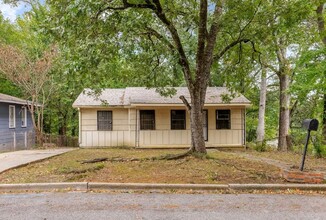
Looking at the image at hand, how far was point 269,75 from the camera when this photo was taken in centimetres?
2209

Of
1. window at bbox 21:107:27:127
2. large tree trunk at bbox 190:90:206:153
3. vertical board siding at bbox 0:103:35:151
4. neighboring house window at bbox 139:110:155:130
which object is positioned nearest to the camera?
large tree trunk at bbox 190:90:206:153

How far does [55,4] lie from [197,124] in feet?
17.7

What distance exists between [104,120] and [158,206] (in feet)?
34.9

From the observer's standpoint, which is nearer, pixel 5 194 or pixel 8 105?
pixel 5 194

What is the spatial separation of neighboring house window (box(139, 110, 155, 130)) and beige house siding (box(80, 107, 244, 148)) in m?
0.18

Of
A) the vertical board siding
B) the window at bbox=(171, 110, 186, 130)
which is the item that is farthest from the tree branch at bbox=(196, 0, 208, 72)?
the vertical board siding

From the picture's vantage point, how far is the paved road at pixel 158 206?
4477mm

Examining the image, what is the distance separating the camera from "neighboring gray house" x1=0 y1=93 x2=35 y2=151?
51.5ft

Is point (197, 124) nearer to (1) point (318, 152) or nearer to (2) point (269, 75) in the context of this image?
(1) point (318, 152)

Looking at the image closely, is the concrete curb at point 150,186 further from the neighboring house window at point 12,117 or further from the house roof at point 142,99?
the neighboring house window at point 12,117

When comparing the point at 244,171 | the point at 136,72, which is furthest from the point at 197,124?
the point at 136,72

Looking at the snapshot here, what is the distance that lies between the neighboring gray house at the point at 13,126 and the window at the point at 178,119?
8.33m

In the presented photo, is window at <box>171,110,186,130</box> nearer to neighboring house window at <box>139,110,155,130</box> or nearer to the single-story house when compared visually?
the single-story house

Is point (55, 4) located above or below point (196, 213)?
above
